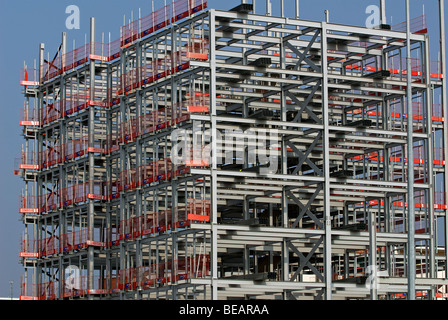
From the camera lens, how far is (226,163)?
7656cm

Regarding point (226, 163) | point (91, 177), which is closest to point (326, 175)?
point (226, 163)

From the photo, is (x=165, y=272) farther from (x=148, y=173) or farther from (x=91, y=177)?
(x=91, y=177)

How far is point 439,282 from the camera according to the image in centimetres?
7144

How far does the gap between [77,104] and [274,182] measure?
24123 millimetres

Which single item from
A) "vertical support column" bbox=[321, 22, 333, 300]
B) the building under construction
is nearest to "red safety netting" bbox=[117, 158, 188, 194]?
the building under construction

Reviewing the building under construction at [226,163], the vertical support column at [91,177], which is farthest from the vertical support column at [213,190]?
the vertical support column at [91,177]

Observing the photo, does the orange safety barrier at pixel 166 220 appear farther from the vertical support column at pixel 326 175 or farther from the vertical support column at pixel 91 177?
the vertical support column at pixel 326 175

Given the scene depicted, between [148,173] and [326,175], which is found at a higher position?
[148,173]

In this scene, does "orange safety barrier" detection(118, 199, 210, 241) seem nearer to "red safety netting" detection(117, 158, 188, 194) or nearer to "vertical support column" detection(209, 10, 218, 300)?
"vertical support column" detection(209, 10, 218, 300)

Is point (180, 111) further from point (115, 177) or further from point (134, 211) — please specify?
point (115, 177)

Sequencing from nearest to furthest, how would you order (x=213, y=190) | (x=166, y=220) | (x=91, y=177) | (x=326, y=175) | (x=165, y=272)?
(x=213, y=190), (x=165, y=272), (x=326, y=175), (x=166, y=220), (x=91, y=177)

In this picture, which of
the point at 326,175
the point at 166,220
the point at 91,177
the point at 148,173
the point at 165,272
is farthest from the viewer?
the point at 91,177

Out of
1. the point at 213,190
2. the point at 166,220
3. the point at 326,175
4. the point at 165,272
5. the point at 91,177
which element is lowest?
the point at 165,272
